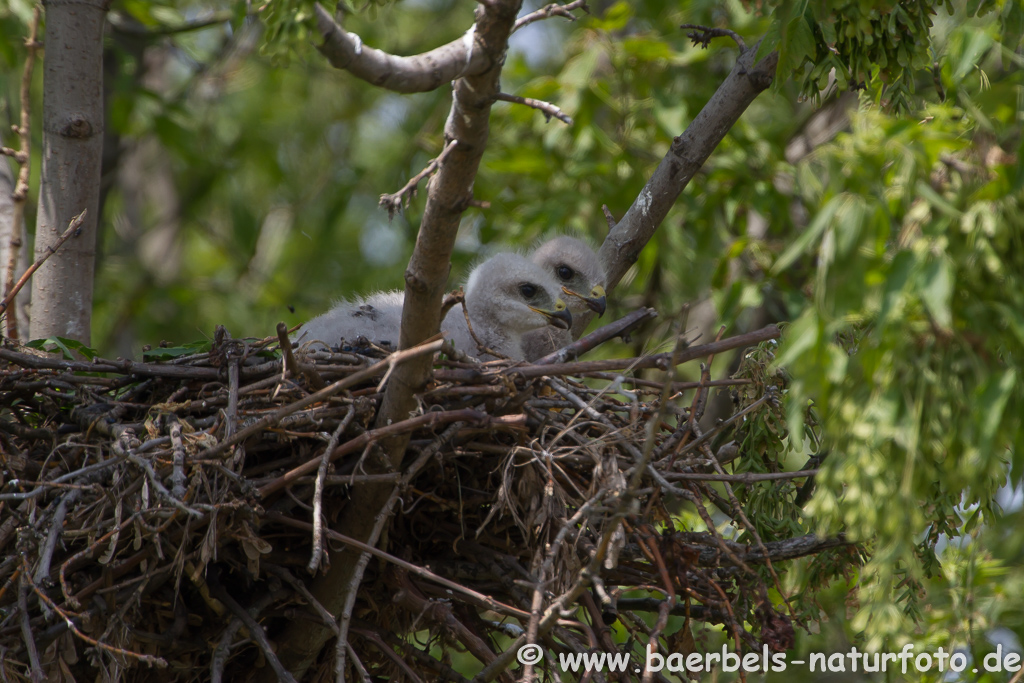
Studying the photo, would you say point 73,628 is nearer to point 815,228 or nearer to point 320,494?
point 320,494

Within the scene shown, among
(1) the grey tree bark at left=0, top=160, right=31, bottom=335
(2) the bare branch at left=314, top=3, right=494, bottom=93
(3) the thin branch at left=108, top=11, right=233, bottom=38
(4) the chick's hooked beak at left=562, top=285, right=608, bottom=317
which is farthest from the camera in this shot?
(3) the thin branch at left=108, top=11, right=233, bottom=38

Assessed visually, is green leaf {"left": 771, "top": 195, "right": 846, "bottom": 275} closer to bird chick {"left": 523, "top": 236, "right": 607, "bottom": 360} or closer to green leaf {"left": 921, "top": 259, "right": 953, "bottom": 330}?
green leaf {"left": 921, "top": 259, "right": 953, "bottom": 330}

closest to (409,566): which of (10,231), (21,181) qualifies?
(21,181)

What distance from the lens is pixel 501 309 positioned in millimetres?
3842

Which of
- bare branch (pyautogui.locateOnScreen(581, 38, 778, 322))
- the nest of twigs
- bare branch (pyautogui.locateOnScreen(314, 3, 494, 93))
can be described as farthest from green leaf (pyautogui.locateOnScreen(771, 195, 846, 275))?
bare branch (pyautogui.locateOnScreen(581, 38, 778, 322))

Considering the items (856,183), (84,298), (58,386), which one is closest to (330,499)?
(58,386)

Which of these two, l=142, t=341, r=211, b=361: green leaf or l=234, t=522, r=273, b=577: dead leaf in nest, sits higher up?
l=142, t=341, r=211, b=361: green leaf

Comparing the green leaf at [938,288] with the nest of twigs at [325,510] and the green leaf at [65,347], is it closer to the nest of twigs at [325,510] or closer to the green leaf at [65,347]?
the nest of twigs at [325,510]

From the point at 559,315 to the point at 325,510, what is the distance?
4.58 feet

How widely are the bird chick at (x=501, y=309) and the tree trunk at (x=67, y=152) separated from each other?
928 mm

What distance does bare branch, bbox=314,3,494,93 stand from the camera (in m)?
1.85

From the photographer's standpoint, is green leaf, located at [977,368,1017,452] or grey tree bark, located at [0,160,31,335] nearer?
green leaf, located at [977,368,1017,452]

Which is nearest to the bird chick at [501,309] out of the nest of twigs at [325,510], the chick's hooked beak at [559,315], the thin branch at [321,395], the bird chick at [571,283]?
the chick's hooked beak at [559,315]

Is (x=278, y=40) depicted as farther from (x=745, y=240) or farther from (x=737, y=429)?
(x=745, y=240)
